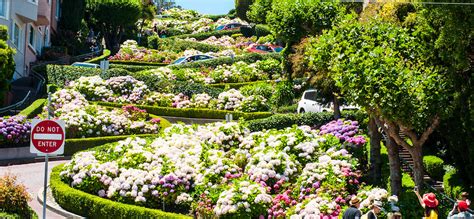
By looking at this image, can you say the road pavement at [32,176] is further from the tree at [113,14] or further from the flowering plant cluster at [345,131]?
the tree at [113,14]

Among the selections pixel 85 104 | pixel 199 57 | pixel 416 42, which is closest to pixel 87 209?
pixel 416 42

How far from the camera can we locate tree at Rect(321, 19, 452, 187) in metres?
18.4

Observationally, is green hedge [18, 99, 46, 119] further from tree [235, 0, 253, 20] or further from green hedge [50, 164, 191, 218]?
tree [235, 0, 253, 20]

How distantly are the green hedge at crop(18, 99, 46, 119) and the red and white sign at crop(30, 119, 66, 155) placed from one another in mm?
16769

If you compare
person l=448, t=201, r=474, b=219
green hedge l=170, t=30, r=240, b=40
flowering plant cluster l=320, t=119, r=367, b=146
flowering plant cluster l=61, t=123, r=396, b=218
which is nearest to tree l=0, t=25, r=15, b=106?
flowering plant cluster l=61, t=123, r=396, b=218

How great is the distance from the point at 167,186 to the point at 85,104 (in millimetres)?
13757

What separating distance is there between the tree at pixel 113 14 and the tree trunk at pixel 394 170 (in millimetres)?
47137

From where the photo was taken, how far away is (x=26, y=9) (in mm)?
44312

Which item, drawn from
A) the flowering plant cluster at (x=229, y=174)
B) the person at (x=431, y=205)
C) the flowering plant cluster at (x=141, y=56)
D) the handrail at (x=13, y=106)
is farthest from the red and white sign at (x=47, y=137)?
the flowering plant cluster at (x=141, y=56)

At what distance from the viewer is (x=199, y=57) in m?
52.3

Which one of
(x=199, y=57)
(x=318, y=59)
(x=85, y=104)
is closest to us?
(x=318, y=59)

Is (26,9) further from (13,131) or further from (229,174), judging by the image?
(229,174)

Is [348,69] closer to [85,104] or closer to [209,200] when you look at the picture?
[209,200]

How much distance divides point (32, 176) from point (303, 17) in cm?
1154
